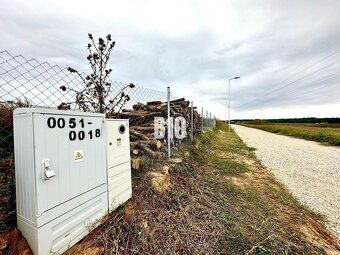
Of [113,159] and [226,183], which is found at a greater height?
[113,159]

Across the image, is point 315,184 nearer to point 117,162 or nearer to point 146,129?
point 146,129

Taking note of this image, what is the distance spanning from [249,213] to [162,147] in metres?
2.47

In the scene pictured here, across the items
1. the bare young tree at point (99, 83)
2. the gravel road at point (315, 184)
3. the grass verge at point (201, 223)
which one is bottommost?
the gravel road at point (315, 184)

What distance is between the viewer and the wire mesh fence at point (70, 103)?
6.35 ft

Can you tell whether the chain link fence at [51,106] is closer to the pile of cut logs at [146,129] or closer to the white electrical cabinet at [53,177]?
the pile of cut logs at [146,129]

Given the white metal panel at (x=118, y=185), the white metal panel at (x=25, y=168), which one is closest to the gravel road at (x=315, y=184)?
the white metal panel at (x=118, y=185)

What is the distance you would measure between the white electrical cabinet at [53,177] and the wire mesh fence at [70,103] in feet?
1.94

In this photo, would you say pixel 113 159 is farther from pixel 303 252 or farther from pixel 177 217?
pixel 303 252

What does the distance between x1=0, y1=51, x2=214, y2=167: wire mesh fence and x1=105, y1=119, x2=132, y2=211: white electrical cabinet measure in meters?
0.88

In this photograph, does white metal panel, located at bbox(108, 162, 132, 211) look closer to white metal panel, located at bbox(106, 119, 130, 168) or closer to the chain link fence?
white metal panel, located at bbox(106, 119, 130, 168)

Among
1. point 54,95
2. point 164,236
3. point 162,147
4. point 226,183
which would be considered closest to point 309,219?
point 226,183

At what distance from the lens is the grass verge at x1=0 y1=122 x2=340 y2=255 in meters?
2.16

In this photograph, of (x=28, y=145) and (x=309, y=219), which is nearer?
(x=28, y=145)

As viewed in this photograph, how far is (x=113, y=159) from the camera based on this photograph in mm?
2424
